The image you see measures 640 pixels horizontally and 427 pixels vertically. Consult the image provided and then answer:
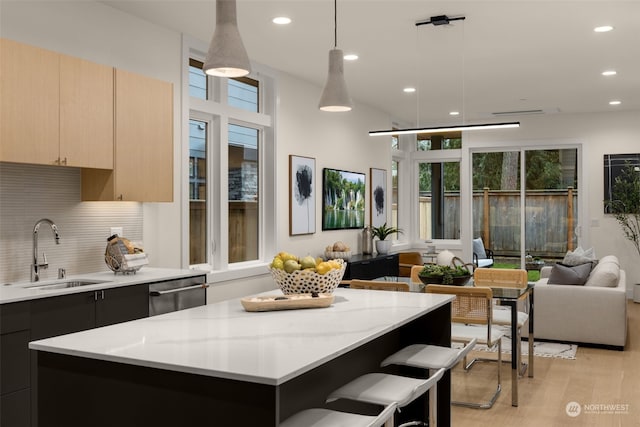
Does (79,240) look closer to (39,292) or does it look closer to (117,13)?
(39,292)

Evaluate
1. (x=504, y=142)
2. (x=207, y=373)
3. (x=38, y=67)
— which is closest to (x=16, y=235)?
(x=38, y=67)

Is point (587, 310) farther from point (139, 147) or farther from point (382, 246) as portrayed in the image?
point (139, 147)

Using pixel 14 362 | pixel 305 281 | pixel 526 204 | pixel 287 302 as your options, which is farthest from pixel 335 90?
pixel 526 204

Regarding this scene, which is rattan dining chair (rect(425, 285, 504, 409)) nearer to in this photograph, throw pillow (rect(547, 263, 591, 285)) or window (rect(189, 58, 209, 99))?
throw pillow (rect(547, 263, 591, 285))

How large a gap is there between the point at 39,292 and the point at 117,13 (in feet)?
7.32

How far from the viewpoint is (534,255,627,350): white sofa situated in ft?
18.7

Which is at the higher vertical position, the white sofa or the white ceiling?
the white ceiling

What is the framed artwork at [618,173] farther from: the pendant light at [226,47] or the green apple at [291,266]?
the pendant light at [226,47]

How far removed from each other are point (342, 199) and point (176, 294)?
3783 mm

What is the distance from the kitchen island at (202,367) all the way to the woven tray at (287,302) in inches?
1.5

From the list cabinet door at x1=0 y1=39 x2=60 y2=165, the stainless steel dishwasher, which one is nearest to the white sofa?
the stainless steel dishwasher

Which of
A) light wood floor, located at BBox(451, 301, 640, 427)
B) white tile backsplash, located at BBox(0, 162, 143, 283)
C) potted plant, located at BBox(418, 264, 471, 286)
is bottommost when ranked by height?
Answer: light wood floor, located at BBox(451, 301, 640, 427)

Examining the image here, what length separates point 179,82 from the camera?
5023 millimetres

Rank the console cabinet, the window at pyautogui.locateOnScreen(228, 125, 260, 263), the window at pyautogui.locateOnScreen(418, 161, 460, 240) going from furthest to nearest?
the window at pyautogui.locateOnScreen(418, 161, 460, 240)
the console cabinet
the window at pyautogui.locateOnScreen(228, 125, 260, 263)
